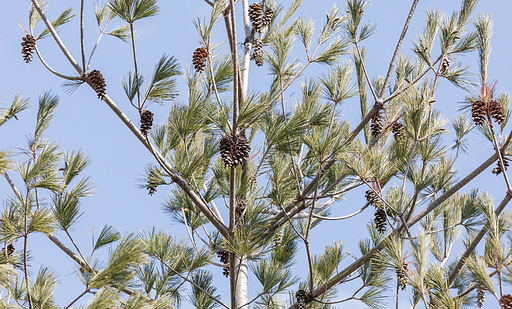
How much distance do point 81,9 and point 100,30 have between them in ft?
1.18

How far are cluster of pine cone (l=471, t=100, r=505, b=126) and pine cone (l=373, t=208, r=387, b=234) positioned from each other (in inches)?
27.8

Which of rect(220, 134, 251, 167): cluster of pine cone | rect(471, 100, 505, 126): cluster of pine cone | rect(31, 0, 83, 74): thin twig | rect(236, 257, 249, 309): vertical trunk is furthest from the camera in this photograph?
rect(236, 257, 249, 309): vertical trunk

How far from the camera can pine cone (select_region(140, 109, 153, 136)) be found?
2.34 meters

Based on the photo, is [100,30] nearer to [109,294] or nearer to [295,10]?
[295,10]

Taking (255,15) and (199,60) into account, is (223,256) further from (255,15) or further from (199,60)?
(255,15)

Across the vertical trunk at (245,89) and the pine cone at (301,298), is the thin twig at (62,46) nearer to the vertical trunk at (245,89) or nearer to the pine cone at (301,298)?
the vertical trunk at (245,89)

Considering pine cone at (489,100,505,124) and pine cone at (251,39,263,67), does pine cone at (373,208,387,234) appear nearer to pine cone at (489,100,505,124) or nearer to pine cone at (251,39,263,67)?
pine cone at (489,100,505,124)

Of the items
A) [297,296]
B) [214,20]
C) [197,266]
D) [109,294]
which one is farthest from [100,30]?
[297,296]

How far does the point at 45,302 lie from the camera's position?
2.10m

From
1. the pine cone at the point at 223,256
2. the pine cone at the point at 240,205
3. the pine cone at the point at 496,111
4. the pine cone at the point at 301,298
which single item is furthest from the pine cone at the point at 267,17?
the pine cone at the point at 301,298

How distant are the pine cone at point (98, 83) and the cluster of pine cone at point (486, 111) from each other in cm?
161

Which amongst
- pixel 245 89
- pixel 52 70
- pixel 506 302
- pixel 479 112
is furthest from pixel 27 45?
pixel 506 302

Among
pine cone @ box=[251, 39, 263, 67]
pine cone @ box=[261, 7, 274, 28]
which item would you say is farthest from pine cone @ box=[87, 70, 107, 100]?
pine cone @ box=[261, 7, 274, 28]

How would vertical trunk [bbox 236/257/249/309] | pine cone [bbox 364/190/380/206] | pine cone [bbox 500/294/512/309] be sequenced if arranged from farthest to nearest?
1. vertical trunk [bbox 236/257/249/309]
2. pine cone [bbox 364/190/380/206]
3. pine cone [bbox 500/294/512/309]
